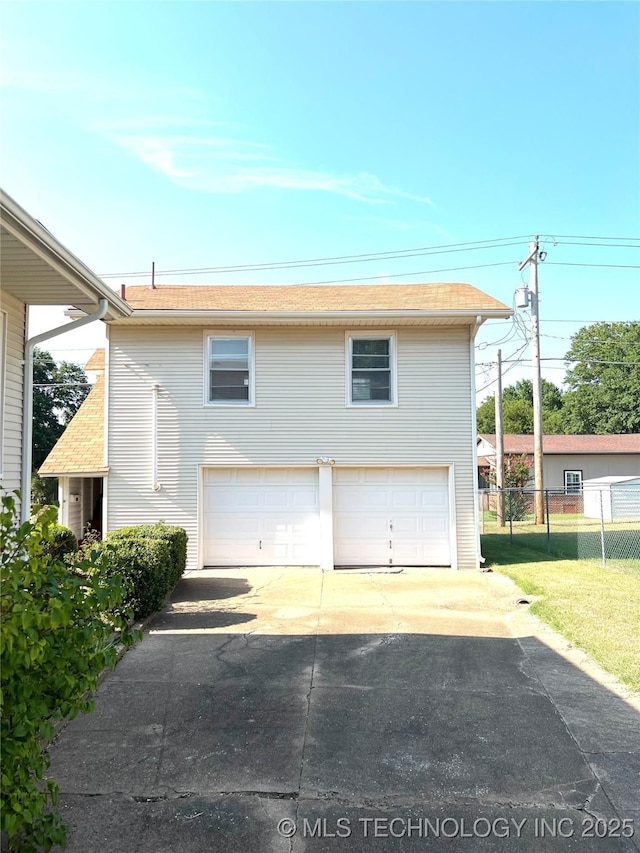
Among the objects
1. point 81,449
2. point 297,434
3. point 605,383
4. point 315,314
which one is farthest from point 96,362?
point 605,383

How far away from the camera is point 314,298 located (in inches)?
482

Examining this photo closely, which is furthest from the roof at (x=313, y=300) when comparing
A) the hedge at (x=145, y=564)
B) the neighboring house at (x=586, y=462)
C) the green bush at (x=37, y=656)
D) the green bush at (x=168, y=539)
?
the neighboring house at (x=586, y=462)

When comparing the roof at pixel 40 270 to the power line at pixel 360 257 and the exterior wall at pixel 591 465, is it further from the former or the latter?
the exterior wall at pixel 591 465

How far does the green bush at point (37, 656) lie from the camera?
2080 mm

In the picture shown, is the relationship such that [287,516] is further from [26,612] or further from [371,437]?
[26,612]

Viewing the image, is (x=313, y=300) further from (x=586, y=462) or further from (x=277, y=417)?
(x=586, y=462)

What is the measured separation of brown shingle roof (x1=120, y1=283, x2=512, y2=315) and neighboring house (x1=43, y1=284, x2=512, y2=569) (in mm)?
Result: 149

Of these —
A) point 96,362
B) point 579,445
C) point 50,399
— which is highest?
point 50,399

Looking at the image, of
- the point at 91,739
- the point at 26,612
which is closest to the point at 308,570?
the point at 91,739

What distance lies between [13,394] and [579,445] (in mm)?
31680

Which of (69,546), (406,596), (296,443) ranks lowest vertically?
(406,596)

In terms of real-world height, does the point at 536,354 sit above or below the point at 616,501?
above

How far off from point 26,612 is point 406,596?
23.6ft

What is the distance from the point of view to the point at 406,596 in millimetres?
8516
